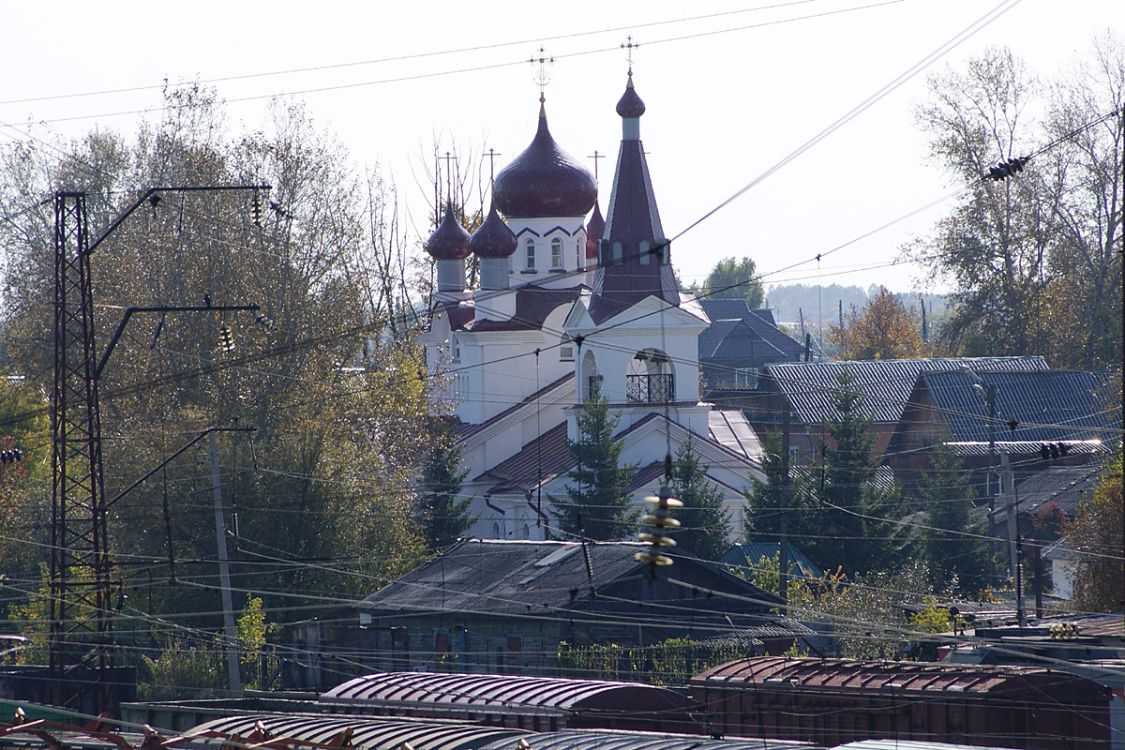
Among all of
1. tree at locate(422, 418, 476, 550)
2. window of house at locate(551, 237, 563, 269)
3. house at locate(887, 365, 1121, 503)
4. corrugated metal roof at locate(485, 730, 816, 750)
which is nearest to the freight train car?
corrugated metal roof at locate(485, 730, 816, 750)

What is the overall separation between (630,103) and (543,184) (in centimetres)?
1142

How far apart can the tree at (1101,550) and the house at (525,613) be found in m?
6.37

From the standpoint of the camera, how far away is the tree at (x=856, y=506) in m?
53.9

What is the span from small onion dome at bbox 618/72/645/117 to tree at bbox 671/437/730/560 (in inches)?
413

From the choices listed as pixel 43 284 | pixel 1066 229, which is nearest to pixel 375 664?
pixel 43 284

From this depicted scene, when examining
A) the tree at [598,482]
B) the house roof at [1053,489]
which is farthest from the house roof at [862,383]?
the tree at [598,482]

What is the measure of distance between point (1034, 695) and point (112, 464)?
1160 inches

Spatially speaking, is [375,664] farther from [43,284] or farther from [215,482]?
[43,284]

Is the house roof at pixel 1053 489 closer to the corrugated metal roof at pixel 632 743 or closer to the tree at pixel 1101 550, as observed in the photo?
the tree at pixel 1101 550

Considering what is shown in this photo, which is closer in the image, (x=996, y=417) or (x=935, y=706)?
(x=935, y=706)

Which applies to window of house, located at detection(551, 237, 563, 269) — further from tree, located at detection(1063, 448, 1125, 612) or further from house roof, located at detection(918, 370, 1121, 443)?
tree, located at detection(1063, 448, 1125, 612)

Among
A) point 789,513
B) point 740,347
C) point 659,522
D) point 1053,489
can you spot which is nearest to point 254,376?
point 789,513

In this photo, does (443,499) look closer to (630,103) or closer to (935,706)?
(630,103)

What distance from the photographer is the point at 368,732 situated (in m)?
23.8
